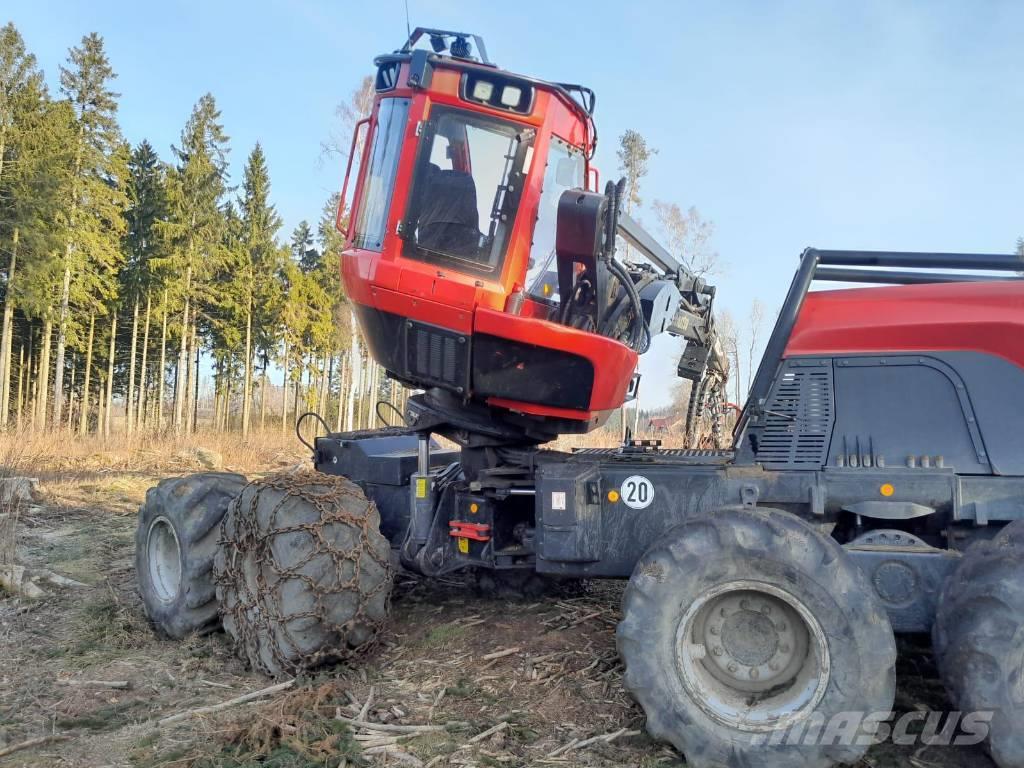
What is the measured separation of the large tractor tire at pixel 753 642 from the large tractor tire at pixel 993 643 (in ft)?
0.87

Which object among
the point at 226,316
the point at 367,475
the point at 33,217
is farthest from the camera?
the point at 226,316

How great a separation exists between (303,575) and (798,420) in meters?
2.82

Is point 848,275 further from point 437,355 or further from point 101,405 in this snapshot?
point 101,405

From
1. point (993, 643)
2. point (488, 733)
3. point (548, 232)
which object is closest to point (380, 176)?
point (548, 232)

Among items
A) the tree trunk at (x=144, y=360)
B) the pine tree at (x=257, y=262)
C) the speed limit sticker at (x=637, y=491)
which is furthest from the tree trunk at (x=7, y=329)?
the speed limit sticker at (x=637, y=491)

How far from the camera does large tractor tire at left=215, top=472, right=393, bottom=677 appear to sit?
448 centimetres

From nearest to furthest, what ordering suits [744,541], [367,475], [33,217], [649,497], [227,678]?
[744,541] < [649,497] < [227,678] < [367,475] < [33,217]

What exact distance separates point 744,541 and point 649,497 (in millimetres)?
899

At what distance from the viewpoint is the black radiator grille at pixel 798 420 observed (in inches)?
160

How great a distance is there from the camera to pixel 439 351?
475cm

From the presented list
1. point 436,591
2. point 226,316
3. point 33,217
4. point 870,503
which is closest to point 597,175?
point 870,503

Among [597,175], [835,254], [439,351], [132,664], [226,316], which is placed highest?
[226,316]

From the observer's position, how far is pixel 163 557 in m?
5.87

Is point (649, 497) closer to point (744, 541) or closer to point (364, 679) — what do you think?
point (744, 541)
